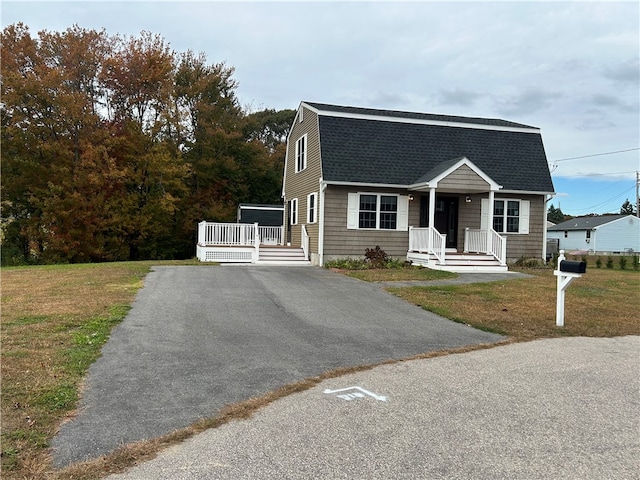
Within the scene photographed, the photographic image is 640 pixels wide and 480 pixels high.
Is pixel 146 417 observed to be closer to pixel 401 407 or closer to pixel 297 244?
pixel 401 407

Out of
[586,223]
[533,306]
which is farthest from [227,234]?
[586,223]

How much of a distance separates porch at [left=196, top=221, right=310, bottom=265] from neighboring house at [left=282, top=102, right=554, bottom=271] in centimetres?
77

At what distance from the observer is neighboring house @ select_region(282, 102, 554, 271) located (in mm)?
17016

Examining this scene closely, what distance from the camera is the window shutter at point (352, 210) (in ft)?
57.3

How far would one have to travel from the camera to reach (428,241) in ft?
54.7

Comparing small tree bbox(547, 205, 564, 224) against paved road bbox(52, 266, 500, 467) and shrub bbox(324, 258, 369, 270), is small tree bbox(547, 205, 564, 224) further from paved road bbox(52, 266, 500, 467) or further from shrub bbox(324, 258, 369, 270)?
paved road bbox(52, 266, 500, 467)

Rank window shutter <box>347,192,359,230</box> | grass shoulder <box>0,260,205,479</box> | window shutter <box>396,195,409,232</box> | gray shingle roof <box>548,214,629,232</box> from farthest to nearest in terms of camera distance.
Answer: gray shingle roof <box>548,214,629,232</box> < window shutter <box>396,195,409,232</box> < window shutter <box>347,192,359,230</box> < grass shoulder <box>0,260,205,479</box>

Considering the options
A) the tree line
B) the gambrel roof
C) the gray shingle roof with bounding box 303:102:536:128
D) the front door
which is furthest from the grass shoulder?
the tree line

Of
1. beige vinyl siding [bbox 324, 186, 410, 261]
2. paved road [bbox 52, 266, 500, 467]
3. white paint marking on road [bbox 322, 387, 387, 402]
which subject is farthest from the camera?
beige vinyl siding [bbox 324, 186, 410, 261]

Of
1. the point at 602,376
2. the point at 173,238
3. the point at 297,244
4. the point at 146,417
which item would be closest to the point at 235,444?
the point at 146,417

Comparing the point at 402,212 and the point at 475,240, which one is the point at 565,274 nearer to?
the point at 402,212

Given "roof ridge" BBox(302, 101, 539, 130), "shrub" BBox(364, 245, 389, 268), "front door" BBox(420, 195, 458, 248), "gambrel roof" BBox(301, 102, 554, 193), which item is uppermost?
"roof ridge" BBox(302, 101, 539, 130)

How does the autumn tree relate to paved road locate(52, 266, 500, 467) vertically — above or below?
above

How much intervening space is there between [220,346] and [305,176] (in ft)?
46.7
